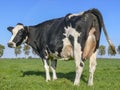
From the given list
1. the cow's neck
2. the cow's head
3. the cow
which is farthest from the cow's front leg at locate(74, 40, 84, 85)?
the cow's head

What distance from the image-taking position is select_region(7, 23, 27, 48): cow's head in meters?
16.5

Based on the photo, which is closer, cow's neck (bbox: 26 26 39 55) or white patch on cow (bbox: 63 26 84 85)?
white patch on cow (bbox: 63 26 84 85)

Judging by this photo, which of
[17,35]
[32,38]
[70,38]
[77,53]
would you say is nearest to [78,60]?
[77,53]

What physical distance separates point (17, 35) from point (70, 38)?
151 inches

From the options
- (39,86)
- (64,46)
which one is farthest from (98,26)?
(39,86)

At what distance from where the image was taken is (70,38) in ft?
45.4

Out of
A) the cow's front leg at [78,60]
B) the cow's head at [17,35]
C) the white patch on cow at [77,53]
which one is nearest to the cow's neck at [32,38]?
the cow's head at [17,35]

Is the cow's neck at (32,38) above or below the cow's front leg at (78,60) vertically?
above

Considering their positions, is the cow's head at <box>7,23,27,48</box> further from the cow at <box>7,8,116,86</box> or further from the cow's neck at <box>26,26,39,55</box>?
the cow's neck at <box>26,26,39,55</box>

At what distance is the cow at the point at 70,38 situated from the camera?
13.5 metres

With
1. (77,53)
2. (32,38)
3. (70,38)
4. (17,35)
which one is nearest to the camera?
(77,53)

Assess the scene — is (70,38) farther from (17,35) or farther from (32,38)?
(17,35)

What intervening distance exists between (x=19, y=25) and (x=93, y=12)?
4.59m

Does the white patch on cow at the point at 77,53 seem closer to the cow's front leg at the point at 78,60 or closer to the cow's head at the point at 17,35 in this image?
the cow's front leg at the point at 78,60
